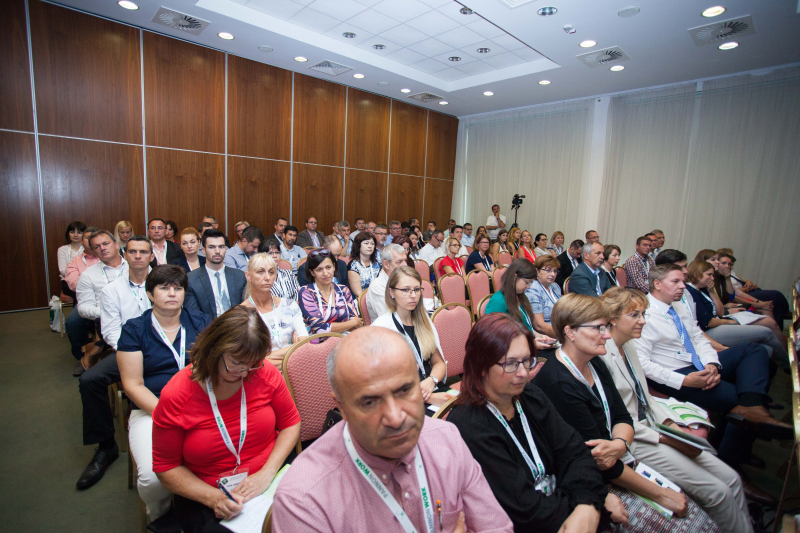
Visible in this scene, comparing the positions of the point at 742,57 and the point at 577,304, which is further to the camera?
the point at 742,57

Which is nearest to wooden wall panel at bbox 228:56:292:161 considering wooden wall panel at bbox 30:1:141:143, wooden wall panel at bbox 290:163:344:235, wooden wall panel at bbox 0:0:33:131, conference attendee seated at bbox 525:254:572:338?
wooden wall panel at bbox 290:163:344:235

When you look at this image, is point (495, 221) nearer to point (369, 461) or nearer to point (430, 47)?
point (430, 47)

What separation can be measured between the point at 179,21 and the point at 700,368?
755 cm

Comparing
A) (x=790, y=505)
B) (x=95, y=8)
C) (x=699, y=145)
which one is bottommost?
(x=790, y=505)

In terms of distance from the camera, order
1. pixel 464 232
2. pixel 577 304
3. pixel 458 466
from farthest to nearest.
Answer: pixel 464 232
pixel 577 304
pixel 458 466

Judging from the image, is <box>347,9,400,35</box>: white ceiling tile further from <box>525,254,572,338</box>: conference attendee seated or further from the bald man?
the bald man

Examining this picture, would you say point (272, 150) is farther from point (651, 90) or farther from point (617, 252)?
point (651, 90)

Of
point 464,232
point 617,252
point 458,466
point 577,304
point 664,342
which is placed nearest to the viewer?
point 458,466

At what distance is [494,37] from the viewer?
622 centimetres

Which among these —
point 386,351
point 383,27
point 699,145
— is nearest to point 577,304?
point 386,351

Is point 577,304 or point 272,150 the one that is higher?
point 272,150

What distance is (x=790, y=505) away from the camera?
2.18 m

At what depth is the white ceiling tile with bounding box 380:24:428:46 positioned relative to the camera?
6.13m

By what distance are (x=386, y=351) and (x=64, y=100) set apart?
7.14 m
